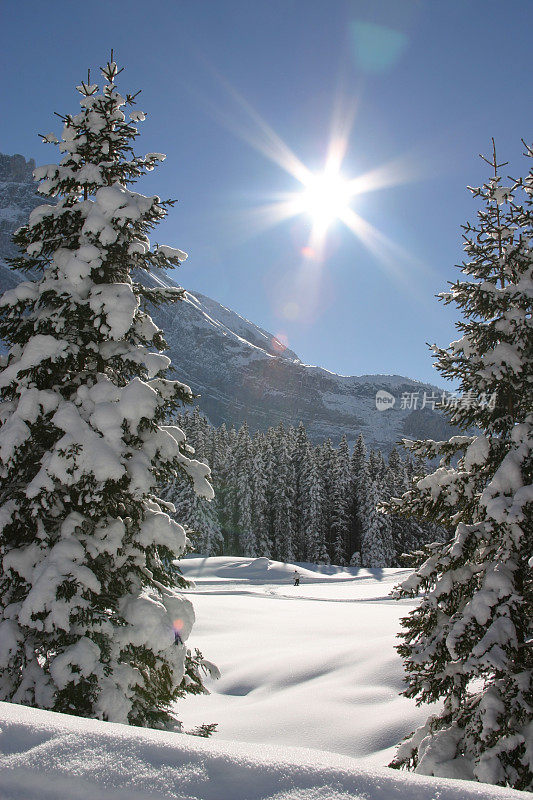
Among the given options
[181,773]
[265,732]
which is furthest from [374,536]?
[181,773]

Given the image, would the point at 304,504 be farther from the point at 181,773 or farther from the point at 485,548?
the point at 181,773

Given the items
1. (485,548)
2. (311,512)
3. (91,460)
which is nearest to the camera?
(91,460)

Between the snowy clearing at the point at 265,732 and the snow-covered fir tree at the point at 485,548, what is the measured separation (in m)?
1.44

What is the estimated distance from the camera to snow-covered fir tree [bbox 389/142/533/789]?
5.49 meters

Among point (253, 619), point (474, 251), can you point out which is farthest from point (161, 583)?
point (253, 619)

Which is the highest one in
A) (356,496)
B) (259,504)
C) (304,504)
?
(356,496)

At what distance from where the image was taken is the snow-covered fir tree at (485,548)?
549cm

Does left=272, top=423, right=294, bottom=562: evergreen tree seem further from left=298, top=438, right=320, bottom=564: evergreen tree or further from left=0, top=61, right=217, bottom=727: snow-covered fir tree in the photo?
left=0, top=61, right=217, bottom=727: snow-covered fir tree

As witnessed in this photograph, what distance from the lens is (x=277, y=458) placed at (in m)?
58.6

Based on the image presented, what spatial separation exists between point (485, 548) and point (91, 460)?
5.43 meters

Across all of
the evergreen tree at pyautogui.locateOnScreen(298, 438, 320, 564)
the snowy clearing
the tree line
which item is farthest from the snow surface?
the evergreen tree at pyautogui.locateOnScreen(298, 438, 320, 564)

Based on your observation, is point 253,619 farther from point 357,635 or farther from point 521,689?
point 521,689

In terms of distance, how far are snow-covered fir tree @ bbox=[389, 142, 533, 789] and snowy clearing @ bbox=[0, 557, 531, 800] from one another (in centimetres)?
144

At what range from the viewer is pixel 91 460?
564 cm
